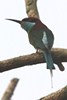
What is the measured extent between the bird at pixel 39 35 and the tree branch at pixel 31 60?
0.03m

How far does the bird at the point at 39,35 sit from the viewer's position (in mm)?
1178

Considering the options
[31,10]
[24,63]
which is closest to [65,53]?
[24,63]

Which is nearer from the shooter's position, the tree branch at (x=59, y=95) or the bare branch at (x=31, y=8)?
the tree branch at (x=59, y=95)

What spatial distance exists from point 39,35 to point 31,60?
0.18m

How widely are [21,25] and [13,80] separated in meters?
0.20

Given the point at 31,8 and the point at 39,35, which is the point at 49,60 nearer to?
the point at 39,35

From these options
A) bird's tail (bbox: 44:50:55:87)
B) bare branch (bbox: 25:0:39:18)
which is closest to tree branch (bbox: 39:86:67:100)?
bird's tail (bbox: 44:50:55:87)

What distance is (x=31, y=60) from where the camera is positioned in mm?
1142

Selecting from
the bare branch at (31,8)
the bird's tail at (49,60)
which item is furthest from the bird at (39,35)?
the bare branch at (31,8)

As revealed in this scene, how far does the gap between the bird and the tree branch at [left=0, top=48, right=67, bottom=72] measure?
0.03 meters

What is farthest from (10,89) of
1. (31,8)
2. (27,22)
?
(31,8)

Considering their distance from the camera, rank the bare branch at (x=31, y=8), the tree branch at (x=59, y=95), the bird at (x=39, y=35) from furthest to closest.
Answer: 1. the bare branch at (x=31, y=8)
2. the bird at (x=39, y=35)
3. the tree branch at (x=59, y=95)

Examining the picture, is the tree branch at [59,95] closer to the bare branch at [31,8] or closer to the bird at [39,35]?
the bird at [39,35]

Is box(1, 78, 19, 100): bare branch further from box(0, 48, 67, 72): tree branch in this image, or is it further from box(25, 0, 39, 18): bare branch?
box(25, 0, 39, 18): bare branch
